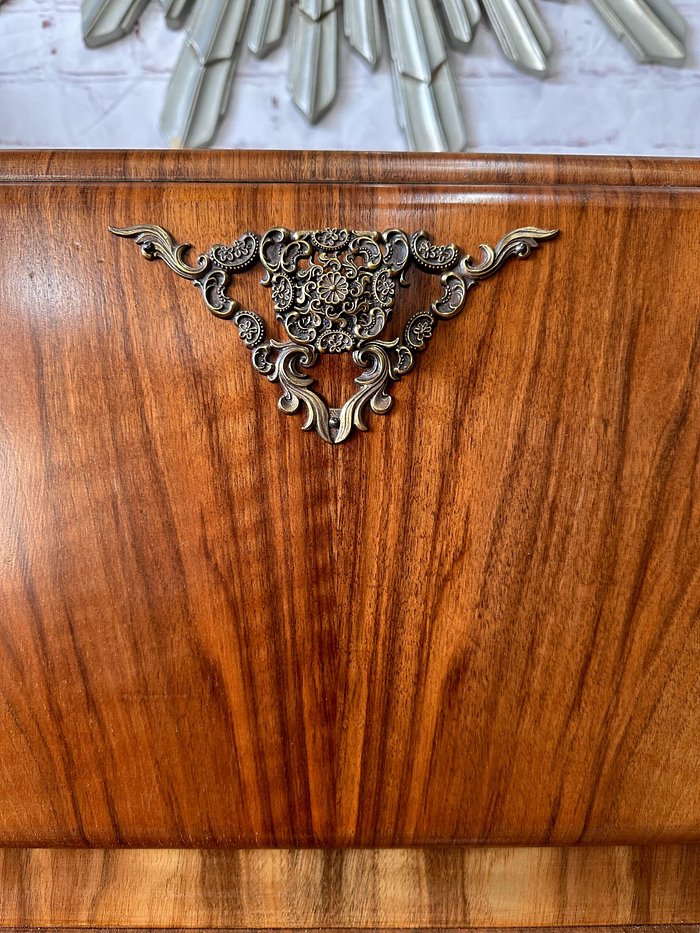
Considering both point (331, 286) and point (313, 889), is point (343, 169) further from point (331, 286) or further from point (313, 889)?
point (313, 889)

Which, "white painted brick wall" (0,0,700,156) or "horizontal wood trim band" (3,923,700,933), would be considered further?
"white painted brick wall" (0,0,700,156)

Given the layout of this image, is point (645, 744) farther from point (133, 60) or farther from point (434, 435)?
point (133, 60)

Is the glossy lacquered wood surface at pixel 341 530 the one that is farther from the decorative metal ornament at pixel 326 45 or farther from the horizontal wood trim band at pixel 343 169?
the decorative metal ornament at pixel 326 45

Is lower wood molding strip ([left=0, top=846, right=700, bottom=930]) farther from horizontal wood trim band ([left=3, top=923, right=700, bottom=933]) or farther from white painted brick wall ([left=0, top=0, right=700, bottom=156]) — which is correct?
white painted brick wall ([left=0, top=0, right=700, bottom=156])

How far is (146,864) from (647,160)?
44 centimetres

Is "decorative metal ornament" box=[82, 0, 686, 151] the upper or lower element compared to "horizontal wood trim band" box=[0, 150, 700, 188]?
upper

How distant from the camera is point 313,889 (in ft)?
1.21

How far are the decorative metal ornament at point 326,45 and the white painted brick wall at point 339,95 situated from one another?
0.01 metres

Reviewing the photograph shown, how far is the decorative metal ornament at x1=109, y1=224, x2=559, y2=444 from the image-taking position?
0.29 m

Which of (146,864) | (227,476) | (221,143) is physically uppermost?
(221,143)

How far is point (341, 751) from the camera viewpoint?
314mm

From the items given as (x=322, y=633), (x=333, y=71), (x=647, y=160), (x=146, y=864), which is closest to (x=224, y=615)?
(x=322, y=633)

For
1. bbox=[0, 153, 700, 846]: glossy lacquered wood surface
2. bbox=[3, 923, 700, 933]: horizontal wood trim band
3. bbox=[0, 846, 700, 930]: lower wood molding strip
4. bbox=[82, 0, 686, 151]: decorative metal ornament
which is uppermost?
bbox=[82, 0, 686, 151]: decorative metal ornament

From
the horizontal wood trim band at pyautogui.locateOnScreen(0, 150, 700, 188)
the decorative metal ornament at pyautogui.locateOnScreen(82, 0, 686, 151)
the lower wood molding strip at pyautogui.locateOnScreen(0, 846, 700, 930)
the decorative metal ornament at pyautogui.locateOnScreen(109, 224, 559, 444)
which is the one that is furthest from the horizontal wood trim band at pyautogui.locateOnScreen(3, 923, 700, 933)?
the decorative metal ornament at pyautogui.locateOnScreen(82, 0, 686, 151)
